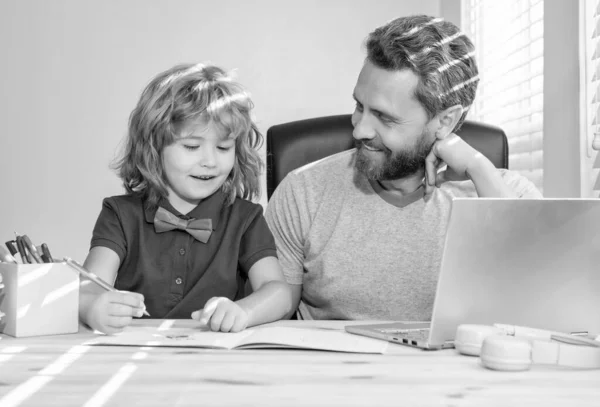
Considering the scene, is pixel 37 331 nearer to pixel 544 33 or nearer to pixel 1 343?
pixel 1 343

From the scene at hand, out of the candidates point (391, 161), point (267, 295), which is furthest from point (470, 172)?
point (267, 295)

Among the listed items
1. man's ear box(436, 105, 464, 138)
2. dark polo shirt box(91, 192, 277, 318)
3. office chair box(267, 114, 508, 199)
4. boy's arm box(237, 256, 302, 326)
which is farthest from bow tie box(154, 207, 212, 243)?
man's ear box(436, 105, 464, 138)

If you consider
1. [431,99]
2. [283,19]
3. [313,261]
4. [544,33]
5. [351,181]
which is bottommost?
[313,261]

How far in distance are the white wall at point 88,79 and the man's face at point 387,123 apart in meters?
1.44

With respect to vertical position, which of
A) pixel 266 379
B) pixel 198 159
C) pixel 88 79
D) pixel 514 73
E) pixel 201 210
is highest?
pixel 88 79

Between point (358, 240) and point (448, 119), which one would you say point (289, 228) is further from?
point (448, 119)

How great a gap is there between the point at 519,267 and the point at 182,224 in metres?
0.81

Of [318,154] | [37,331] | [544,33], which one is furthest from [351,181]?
[37,331]

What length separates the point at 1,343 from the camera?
1.00 meters

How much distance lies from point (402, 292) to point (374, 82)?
18.8 inches

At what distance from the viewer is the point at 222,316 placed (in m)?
1.13

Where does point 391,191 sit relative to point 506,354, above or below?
above

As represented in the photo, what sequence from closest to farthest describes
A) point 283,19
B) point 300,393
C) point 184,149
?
point 300,393 → point 184,149 → point 283,19

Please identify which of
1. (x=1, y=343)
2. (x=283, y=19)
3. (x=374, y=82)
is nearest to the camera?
(x=1, y=343)
